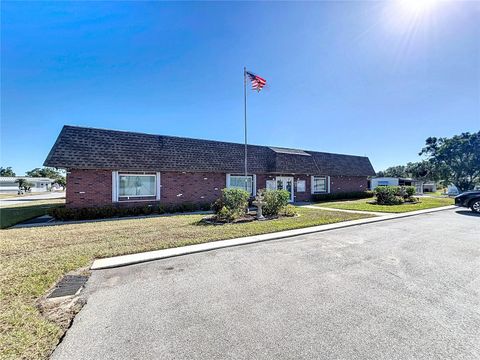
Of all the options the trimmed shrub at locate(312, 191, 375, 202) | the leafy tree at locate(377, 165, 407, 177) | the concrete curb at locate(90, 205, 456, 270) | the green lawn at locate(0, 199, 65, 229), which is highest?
the leafy tree at locate(377, 165, 407, 177)

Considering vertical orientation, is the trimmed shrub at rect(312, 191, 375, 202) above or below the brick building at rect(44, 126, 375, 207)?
below

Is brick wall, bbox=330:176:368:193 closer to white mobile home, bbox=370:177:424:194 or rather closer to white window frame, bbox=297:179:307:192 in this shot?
white window frame, bbox=297:179:307:192

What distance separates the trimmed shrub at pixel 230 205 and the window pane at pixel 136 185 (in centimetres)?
582

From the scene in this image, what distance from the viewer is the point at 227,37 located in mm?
12312

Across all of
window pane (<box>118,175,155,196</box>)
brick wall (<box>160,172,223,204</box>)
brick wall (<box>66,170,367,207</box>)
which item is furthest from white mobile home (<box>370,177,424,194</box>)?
window pane (<box>118,175,155,196</box>)

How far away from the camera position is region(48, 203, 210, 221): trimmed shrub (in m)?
12.0

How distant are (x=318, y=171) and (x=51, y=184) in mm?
73965

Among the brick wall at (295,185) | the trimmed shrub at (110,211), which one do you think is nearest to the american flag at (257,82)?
the brick wall at (295,185)

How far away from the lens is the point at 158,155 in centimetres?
1533

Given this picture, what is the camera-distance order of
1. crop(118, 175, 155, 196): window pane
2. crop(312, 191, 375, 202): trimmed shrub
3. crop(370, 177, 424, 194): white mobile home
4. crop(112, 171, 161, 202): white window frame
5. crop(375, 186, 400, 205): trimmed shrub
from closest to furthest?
crop(112, 171, 161, 202): white window frame
crop(118, 175, 155, 196): window pane
crop(375, 186, 400, 205): trimmed shrub
crop(312, 191, 375, 202): trimmed shrub
crop(370, 177, 424, 194): white mobile home

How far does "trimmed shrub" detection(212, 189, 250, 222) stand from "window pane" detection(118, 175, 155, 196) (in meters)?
5.82

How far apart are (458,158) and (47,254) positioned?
5093cm

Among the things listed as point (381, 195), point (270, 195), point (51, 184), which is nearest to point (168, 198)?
point (270, 195)

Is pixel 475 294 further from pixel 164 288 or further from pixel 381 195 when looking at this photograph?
pixel 381 195
